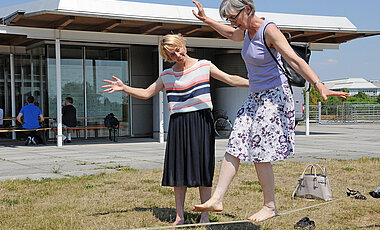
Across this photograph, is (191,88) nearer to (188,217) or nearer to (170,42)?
(170,42)

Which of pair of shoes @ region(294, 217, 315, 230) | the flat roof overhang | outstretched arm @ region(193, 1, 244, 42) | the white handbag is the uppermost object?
the flat roof overhang

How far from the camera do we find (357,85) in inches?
6353

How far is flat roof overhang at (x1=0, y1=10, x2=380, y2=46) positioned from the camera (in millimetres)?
12703

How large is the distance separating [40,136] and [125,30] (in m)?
4.38

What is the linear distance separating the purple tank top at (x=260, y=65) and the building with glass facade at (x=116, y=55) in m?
10.2

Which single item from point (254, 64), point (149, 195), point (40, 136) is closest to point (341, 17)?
point (40, 136)

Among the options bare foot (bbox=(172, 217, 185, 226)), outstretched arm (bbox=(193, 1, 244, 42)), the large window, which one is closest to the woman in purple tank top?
outstretched arm (bbox=(193, 1, 244, 42))

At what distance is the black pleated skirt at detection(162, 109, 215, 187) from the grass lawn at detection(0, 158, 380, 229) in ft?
1.52

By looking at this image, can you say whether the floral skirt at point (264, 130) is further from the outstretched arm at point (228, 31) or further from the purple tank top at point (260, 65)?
the outstretched arm at point (228, 31)

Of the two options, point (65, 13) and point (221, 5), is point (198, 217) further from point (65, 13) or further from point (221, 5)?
point (65, 13)

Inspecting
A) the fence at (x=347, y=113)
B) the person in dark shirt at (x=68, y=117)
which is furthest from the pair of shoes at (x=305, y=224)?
the fence at (x=347, y=113)

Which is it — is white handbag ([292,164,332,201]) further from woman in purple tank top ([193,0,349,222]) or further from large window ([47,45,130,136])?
large window ([47,45,130,136])

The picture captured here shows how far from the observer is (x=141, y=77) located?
18.2 m

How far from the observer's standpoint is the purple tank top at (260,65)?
12.3 ft
